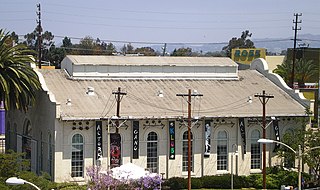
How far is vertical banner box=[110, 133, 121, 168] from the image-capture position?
167 ft

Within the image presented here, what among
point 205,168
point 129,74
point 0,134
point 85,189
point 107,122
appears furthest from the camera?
point 0,134

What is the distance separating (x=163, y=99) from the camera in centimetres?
5603

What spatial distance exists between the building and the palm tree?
1295 millimetres

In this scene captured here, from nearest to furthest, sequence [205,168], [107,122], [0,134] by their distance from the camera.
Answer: [107,122]
[205,168]
[0,134]

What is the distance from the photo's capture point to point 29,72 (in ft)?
174

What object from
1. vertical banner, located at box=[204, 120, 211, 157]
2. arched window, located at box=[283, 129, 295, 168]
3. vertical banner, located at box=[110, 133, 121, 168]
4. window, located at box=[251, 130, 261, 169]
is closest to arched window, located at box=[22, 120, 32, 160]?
vertical banner, located at box=[110, 133, 121, 168]

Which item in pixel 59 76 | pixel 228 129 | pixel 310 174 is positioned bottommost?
pixel 310 174

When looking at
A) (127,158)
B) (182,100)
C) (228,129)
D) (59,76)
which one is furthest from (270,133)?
(59,76)

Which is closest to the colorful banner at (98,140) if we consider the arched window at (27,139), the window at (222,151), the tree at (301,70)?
the arched window at (27,139)

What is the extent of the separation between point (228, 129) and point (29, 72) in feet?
56.6

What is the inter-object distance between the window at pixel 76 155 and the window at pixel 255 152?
15270 mm

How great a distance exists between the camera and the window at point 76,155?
5119 cm

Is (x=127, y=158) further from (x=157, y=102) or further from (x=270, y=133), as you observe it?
(x=270, y=133)

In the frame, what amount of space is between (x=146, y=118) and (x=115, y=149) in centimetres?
356
